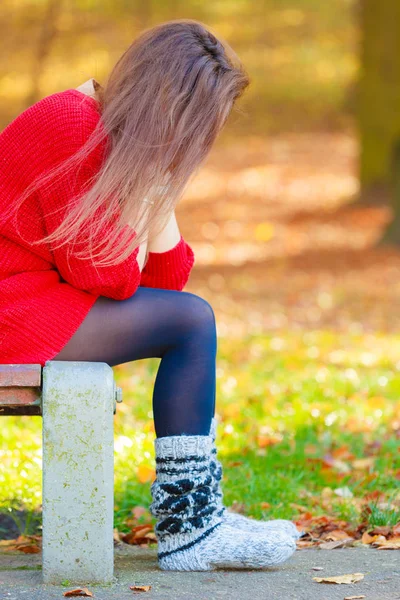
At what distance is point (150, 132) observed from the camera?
252 centimetres

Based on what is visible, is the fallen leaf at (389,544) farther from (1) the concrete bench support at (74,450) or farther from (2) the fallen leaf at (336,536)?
(1) the concrete bench support at (74,450)

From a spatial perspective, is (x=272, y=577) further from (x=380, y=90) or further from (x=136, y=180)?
(x=380, y=90)

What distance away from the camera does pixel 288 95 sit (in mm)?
22250

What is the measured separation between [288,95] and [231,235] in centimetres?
972

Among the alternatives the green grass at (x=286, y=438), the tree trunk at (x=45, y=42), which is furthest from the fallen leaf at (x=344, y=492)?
the tree trunk at (x=45, y=42)

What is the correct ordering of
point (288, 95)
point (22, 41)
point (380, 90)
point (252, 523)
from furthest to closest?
point (288, 95) < point (380, 90) < point (22, 41) < point (252, 523)

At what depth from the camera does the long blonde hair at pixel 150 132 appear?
8.05ft

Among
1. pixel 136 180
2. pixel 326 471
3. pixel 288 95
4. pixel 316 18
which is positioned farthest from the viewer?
pixel 288 95

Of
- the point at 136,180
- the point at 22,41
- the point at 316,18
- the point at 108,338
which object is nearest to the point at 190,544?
the point at 108,338

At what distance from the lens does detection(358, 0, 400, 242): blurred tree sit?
11141 mm

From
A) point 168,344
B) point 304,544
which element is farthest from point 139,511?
point 168,344

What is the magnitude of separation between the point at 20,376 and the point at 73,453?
0.78 feet

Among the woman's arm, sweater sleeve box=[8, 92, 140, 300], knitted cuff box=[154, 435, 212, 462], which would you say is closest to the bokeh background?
the woman's arm

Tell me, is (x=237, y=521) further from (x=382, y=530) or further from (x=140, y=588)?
(x=382, y=530)
